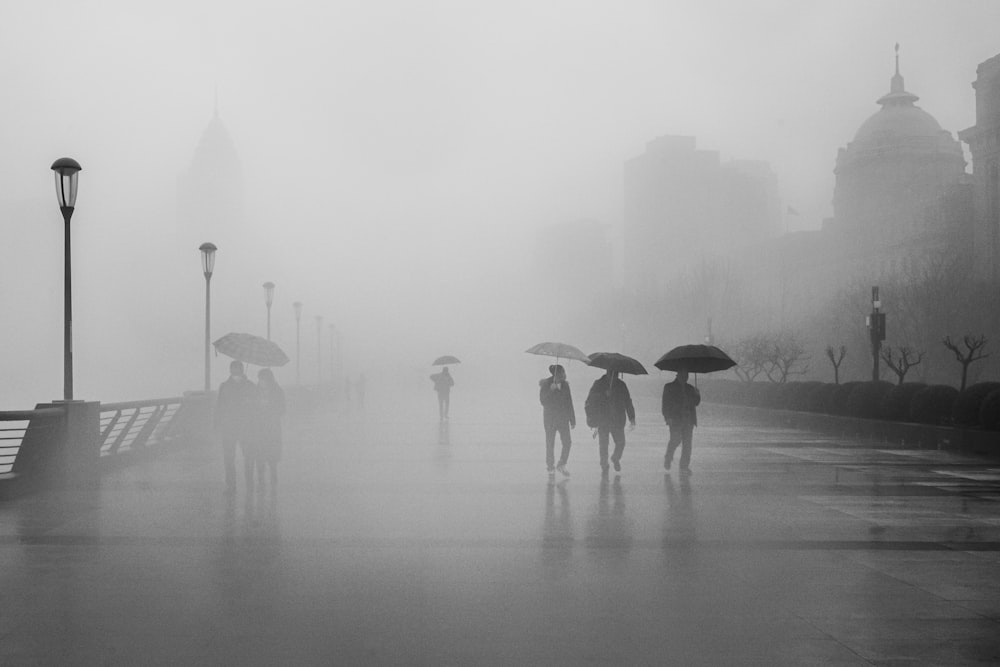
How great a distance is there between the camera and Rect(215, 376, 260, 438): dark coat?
47.5 ft

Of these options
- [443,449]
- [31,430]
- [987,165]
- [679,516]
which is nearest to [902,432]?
[443,449]

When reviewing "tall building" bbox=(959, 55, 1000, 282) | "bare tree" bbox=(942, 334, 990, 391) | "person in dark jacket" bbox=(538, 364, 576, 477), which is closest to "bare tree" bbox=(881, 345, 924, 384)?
"bare tree" bbox=(942, 334, 990, 391)

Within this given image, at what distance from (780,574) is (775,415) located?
90.6 ft

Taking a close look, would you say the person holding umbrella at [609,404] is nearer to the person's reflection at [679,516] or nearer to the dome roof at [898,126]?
the person's reflection at [679,516]

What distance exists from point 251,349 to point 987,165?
268 feet

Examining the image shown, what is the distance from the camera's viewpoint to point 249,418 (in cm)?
1461

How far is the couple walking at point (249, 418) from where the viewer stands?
14500 millimetres

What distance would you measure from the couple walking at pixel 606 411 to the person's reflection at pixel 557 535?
5.24ft

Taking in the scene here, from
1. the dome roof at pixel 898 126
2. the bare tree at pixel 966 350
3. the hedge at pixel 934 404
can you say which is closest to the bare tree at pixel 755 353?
the bare tree at pixel 966 350

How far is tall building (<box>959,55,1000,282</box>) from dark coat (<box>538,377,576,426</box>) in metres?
72.1

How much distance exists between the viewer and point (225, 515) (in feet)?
42.5

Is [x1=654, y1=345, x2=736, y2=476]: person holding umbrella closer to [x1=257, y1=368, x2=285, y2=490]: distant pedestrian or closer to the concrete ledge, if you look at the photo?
[x1=257, y1=368, x2=285, y2=490]: distant pedestrian

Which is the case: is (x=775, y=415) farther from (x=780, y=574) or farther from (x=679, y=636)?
(x=679, y=636)

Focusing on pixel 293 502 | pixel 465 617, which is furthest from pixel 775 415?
pixel 465 617
